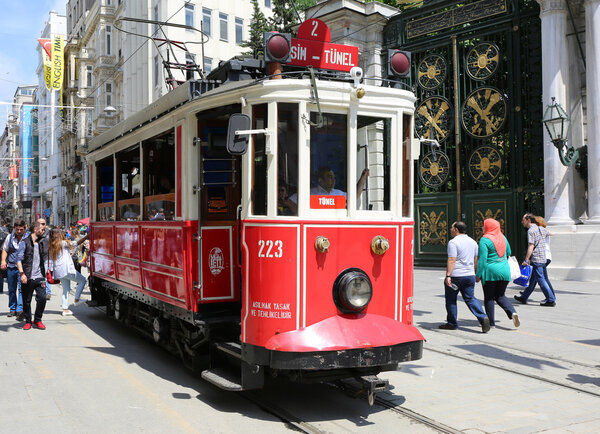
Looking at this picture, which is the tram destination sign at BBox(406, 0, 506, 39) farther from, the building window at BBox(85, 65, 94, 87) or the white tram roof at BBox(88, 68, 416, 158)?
the building window at BBox(85, 65, 94, 87)

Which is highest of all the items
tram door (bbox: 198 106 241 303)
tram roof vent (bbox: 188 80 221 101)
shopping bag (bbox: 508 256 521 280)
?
tram roof vent (bbox: 188 80 221 101)

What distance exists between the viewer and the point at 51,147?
66.2m

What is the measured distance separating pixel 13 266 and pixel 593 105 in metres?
13.2

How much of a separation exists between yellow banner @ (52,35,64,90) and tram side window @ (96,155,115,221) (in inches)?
1463

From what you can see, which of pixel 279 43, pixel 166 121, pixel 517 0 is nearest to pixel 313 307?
pixel 279 43

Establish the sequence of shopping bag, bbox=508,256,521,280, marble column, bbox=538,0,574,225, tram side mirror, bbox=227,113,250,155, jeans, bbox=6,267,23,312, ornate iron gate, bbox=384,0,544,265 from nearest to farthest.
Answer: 1. tram side mirror, bbox=227,113,250,155
2. shopping bag, bbox=508,256,521,280
3. jeans, bbox=6,267,23,312
4. marble column, bbox=538,0,574,225
5. ornate iron gate, bbox=384,0,544,265

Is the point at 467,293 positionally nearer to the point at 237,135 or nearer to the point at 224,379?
the point at 224,379

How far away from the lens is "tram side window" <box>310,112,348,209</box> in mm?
5371

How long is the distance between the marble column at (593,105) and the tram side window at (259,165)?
11751 mm

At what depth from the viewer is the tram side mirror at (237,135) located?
5141 millimetres

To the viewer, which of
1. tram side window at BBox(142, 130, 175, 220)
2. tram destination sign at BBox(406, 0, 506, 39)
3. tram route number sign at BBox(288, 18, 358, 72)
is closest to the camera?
tram route number sign at BBox(288, 18, 358, 72)

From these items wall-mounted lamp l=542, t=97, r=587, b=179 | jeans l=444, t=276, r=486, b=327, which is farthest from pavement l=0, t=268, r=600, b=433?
wall-mounted lamp l=542, t=97, r=587, b=179

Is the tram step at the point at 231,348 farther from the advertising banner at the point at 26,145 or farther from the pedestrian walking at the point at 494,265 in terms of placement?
the advertising banner at the point at 26,145

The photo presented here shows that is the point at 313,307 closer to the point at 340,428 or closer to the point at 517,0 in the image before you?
the point at 340,428
